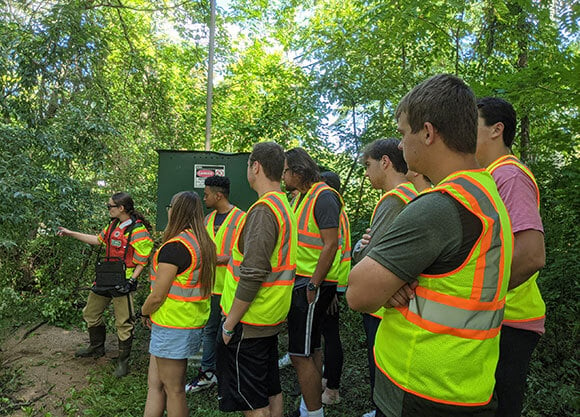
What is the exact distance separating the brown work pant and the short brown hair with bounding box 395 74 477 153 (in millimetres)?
4490

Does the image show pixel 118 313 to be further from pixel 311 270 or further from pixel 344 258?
pixel 344 258

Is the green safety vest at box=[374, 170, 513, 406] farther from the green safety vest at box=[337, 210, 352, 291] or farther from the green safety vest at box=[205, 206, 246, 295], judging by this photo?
the green safety vest at box=[205, 206, 246, 295]

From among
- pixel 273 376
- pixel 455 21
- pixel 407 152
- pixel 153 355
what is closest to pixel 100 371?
pixel 153 355

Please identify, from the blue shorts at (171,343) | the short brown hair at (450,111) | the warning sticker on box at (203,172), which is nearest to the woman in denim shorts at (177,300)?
the blue shorts at (171,343)

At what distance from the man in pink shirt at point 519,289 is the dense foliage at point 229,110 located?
2377mm

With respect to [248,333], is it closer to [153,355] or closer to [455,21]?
[153,355]

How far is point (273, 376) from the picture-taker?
9.46 ft

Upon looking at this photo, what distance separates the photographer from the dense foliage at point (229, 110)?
14.5 ft

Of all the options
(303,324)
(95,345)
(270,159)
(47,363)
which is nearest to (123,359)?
(95,345)

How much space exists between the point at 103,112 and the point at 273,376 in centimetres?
481

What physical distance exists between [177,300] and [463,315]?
7.27 feet

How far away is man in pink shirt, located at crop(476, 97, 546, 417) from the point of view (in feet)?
5.92

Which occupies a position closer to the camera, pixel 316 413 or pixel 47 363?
pixel 316 413

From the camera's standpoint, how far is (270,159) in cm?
283
